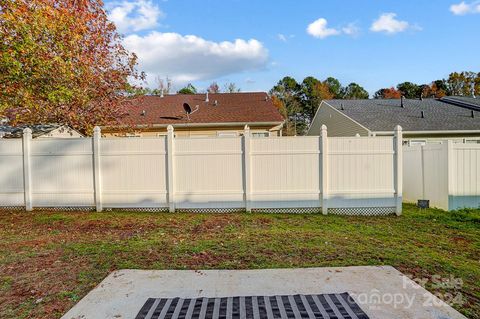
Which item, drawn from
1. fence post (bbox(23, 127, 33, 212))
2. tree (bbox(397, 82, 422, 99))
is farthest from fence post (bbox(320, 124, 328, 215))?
tree (bbox(397, 82, 422, 99))

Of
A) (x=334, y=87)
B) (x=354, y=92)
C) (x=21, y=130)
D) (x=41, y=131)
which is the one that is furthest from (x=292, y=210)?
(x=354, y=92)

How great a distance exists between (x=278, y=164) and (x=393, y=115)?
10.3m

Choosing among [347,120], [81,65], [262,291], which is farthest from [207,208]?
[347,120]

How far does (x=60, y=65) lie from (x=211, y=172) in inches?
167

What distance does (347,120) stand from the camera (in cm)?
1594

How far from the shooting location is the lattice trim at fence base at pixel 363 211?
7.91m

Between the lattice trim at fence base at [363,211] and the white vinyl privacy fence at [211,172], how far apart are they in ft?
0.08

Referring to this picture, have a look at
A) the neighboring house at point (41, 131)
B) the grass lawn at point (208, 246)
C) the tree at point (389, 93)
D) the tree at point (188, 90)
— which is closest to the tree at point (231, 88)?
the tree at point (188, 90)

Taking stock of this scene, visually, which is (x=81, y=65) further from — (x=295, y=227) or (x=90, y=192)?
(x=295, y=227)

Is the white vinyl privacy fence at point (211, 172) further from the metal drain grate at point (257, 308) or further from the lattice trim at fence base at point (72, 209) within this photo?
the metal drain grate at point (257, 308)

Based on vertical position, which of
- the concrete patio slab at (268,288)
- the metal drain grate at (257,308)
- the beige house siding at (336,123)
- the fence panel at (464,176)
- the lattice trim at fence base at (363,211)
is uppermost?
the beige house siding at (336,123)

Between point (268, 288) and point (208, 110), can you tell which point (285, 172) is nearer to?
point (268, 288)

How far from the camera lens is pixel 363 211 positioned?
795 cm

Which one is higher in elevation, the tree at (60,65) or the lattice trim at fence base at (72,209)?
the tree at (60,65)
